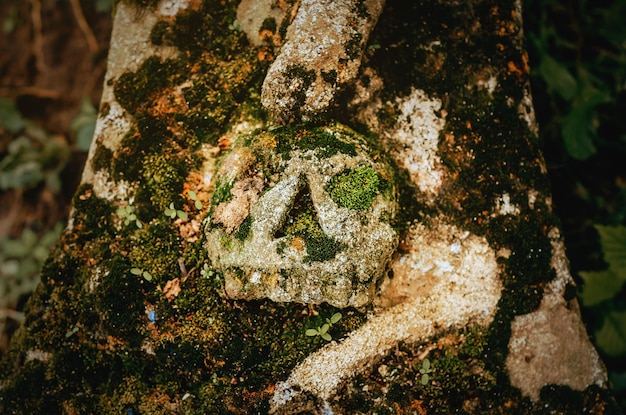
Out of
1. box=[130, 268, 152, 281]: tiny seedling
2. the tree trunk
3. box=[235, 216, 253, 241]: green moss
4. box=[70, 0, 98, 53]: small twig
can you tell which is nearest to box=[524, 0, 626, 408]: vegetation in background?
the tree trunk

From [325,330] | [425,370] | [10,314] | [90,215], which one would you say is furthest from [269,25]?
[10,314]

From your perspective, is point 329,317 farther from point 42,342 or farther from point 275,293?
point 42,342

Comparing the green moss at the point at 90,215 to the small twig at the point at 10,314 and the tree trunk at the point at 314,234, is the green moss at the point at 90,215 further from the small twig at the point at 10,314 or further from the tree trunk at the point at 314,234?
the small twig at the point at 10,314

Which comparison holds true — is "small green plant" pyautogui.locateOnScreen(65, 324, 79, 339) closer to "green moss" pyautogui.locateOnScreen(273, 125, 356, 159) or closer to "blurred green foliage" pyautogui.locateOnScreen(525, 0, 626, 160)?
"green moss" pyautogui.locateOnScreen(273, 125, 356, 159)

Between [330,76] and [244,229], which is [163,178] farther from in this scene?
[330,76]

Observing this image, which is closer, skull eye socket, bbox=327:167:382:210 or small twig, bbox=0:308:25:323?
skull eye socket, bbox=327:167:382:210

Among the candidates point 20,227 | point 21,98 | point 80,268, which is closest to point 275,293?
point 80,268
